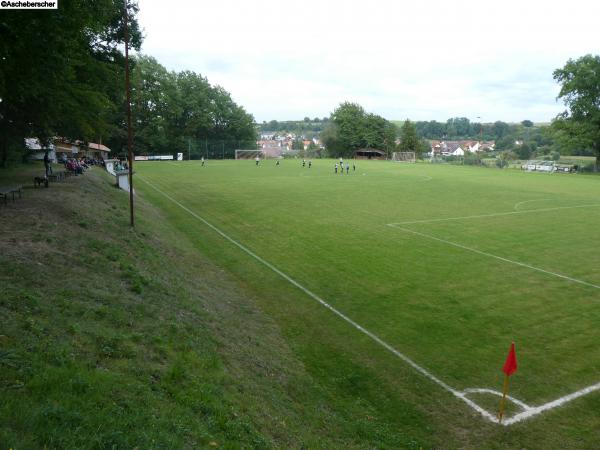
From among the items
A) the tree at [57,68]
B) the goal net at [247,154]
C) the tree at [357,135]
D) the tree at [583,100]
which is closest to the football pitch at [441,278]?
the tree at [57,68]

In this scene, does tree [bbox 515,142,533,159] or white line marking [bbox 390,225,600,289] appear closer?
white line marking [bbox 390,225,600,289]

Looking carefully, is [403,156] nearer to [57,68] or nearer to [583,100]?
[583,100]

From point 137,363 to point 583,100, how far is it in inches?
3401

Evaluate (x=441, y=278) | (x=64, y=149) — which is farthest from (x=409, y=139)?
(x=441, y=278)

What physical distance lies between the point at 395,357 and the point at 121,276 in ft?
22.7

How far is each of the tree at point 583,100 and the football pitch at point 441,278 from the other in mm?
51369

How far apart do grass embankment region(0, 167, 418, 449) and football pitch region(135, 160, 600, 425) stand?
1.99 meters

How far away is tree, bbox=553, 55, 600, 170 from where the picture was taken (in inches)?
2844

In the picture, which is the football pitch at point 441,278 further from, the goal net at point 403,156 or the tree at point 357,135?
the tree at point 357,135

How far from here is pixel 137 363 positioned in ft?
22.5

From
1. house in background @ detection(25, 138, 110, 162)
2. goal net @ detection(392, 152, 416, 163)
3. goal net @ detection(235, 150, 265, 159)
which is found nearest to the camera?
house in background @ detection(25, 138, 110, 162)

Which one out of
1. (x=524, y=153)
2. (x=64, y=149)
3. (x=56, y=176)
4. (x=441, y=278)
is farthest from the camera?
(x=524, y=153)

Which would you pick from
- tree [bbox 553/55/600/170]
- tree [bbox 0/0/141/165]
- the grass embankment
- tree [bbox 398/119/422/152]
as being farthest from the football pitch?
tree [bbox 398/119/422/152]

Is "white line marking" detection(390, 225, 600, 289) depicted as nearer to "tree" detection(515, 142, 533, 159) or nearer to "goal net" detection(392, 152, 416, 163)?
"goal net" detection(392, 152, 416, 163)
